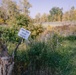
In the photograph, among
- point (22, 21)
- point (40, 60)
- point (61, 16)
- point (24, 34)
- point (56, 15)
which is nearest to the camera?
point (24, 34)

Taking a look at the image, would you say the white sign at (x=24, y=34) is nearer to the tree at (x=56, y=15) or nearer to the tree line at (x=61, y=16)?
the tree line at (x=61, y=16)

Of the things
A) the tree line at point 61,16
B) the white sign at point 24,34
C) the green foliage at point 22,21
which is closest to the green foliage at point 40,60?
the white sign at point 24,34

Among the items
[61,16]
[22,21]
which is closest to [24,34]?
[22,21]

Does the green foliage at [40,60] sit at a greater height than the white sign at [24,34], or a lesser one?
lesser

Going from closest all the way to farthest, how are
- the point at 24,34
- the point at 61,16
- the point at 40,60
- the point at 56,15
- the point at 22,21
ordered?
the point at 24,34
the point at 40,60
the point at 22,21
the point at 61,16
the point at 56,15

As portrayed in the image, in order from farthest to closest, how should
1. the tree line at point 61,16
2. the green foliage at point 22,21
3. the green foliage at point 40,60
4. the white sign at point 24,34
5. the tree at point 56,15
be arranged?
the tree at point 56,15 < the tree line at point 61,16 < the green foliage at point 22,21 < the green foliage at point 40,60 < the white sign at point 24,34

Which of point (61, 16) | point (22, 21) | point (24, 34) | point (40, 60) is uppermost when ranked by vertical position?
point (24, 34)

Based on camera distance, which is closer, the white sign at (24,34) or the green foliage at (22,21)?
the white sign at (24,34)

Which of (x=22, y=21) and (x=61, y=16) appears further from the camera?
(x=61, y=16)

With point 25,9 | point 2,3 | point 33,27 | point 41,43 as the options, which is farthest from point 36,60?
point 2,3

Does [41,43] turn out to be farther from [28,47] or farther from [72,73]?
[72,73]

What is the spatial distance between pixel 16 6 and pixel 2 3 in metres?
2.13

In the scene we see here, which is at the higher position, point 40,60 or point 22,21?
point 22,21

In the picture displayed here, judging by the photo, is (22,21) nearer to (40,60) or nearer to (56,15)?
(40,60)
